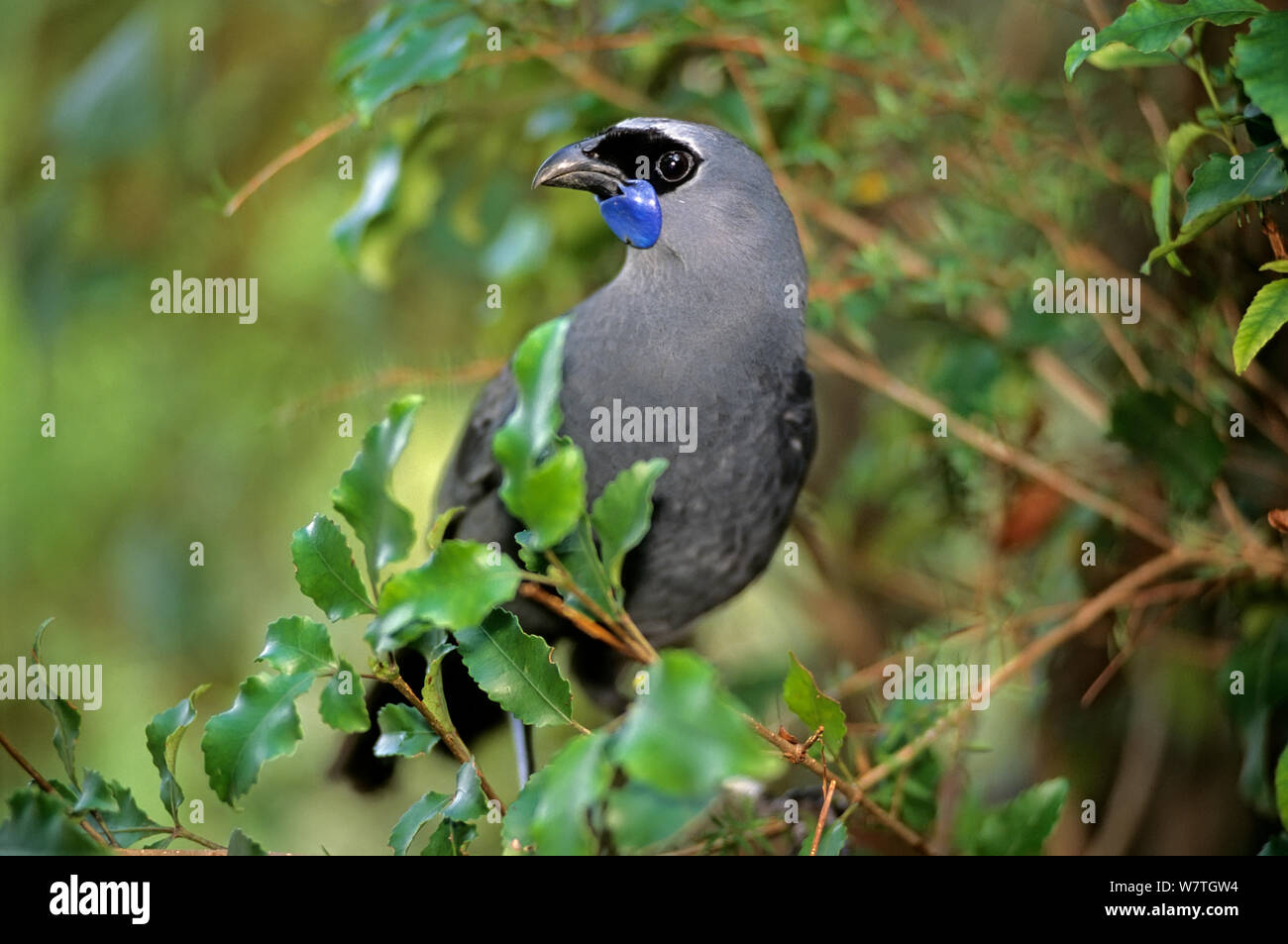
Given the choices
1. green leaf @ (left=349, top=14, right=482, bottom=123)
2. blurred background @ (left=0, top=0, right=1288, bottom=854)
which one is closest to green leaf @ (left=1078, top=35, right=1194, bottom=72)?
blurred background @ (left=0, top=0, right=1288, bottom=854)

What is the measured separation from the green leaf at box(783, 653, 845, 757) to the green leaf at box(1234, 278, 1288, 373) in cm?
59

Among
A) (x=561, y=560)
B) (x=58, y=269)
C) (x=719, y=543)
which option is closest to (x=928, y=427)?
(x=719, y=543)

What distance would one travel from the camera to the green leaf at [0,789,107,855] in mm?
1092

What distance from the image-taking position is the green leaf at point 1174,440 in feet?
6.65

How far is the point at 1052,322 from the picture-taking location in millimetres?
2391

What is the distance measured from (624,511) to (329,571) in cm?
32

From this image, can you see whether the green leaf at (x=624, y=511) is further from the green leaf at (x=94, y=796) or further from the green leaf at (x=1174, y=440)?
the green leaf at (x=1174, y=440)

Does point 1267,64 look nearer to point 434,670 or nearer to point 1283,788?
point 1283,788

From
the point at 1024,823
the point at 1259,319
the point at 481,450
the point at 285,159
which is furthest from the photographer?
the point at 481,450

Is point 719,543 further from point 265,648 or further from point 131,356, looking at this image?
point 131,356

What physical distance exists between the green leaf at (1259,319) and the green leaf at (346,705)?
3.30 ft

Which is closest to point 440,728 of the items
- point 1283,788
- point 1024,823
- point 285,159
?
point 1024,823

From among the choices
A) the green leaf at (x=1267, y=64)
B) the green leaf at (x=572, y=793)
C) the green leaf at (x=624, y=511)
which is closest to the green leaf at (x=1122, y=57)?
the green leaf at (x=1267, y=64)

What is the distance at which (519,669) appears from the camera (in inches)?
48.1
